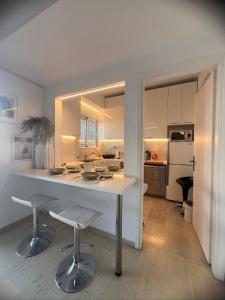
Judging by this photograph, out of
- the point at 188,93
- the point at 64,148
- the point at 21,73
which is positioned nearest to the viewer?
the point at 21,73

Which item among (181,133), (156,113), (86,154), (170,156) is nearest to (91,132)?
(86,154)

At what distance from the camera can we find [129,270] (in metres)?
1.48

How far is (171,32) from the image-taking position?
1349 millimetres

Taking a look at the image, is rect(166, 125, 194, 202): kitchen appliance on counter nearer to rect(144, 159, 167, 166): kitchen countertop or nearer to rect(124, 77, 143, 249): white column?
rect(144, 159, 167, 166): kitchen countertop

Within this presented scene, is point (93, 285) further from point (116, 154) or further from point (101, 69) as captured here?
point (116, 154)

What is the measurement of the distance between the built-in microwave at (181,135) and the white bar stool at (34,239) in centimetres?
282

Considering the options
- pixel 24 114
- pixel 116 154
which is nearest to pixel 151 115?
pixel 116 154

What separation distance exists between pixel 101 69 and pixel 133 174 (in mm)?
1511

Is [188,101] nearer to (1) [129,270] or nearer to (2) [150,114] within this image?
(2) [150,114]

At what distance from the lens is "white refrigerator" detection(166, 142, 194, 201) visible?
3176mm

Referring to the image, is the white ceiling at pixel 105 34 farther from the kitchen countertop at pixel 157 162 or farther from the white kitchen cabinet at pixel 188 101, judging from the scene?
the kitchen countertop at pixel 157 162

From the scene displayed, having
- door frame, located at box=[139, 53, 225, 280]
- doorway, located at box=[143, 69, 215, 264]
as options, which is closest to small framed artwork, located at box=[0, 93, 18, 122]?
doorway, located at box=[143, 69, 215, 264]

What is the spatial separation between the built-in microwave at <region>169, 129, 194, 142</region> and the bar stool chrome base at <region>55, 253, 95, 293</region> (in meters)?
2.82

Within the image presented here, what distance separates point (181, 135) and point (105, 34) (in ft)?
8.53
